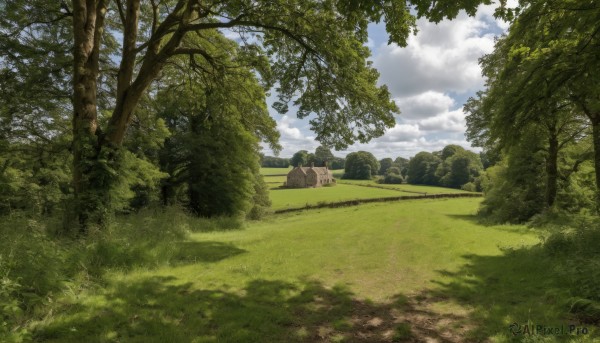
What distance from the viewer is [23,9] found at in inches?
514

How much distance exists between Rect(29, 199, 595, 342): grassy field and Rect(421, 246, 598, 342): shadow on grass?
0.02 meters

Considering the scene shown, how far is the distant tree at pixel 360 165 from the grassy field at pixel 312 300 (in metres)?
118

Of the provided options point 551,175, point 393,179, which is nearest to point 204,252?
point 551,175

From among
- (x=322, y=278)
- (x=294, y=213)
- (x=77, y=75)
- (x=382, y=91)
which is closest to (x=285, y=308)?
(x=322, y=278)

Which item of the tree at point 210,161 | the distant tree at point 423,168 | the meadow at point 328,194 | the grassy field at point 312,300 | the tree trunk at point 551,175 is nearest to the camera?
the grassy field at point 312,300

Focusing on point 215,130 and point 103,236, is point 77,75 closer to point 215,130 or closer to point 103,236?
point 103,236

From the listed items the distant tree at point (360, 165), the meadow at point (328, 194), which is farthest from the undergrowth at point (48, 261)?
the distant tree at point (360, 165)

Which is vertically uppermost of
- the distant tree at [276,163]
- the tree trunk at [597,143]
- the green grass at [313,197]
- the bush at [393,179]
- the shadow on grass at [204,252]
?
the distant tree at [276,163]

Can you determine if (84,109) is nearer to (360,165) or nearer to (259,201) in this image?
(259,201)

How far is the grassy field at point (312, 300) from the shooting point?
536cm

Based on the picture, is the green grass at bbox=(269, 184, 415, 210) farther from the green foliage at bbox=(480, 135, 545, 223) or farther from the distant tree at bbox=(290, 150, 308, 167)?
the distant tree at bbox=(290, 150, 308, 167)

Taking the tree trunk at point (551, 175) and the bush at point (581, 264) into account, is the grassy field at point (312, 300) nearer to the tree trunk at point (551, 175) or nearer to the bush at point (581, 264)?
the bush at point (581, 264)

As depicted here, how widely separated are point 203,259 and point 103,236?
300 centimetres

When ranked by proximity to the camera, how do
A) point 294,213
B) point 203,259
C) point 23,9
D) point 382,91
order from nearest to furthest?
point 203,259
point 382,91
point 23,9
point 294,213
